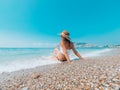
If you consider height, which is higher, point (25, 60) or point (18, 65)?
point (25, 60)

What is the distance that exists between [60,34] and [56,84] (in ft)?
14.3

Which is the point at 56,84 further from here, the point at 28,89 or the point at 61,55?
the point at 61,55

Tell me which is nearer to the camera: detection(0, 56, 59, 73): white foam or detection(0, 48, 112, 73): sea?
detection(0, 56, 59, 73): white foam

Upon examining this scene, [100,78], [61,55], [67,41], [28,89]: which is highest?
[67,41]

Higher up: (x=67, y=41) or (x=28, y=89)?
(x=67, y=41)

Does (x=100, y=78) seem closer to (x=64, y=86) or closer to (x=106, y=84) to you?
(x=106, y=84)

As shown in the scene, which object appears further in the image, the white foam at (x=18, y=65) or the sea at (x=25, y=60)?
the sea at (x=25, y=60)

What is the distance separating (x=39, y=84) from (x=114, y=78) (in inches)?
74.9

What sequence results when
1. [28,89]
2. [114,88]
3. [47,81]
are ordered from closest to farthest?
[114,88], [28,89], [47,81]

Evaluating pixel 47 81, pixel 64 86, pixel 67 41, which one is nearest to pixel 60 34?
pixel 67 41

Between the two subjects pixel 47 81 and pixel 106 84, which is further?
pixel 47 81

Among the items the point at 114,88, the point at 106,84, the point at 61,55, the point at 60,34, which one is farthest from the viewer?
the point at 61,55

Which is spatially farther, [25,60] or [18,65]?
[25,60]

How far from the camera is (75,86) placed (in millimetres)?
3457
